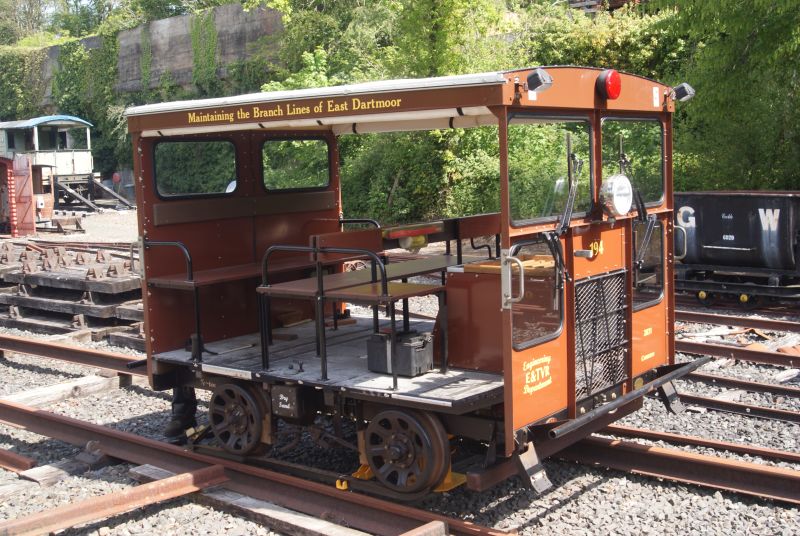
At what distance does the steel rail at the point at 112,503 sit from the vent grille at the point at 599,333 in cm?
279

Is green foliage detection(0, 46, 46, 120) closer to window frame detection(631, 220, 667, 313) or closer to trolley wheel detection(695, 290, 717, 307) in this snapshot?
trolley wheel detection(695, 290, 717, 307)

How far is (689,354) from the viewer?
9.92m

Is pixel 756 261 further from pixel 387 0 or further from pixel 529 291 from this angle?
pixel 387 0

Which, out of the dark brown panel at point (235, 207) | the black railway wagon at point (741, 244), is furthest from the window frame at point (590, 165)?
the black railway wagon at point (741, 244)

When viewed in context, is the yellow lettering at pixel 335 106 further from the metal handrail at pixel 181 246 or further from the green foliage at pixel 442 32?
the green foliage at pixel 442 32

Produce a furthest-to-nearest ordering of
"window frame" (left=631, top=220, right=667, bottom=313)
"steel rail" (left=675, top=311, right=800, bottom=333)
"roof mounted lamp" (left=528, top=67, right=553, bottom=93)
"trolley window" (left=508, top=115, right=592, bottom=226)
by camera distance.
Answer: "steel rail" (left=675, top=311, right=800, bottom=333), "window frame" (left=631, top=220, right=667, bottom=313), "trolley window" (left=508, top=115, right=592, bottom=226), "roof mounted lamp" (left=528, top=67, right=553, bottom=93)

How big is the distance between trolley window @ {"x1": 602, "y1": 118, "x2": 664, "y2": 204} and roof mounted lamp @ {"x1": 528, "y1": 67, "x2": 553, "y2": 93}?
3.74 feet

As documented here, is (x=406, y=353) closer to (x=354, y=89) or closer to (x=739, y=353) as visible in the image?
(x=354, y=89)

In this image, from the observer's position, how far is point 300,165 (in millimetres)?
9031

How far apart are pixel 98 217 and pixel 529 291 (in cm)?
3008

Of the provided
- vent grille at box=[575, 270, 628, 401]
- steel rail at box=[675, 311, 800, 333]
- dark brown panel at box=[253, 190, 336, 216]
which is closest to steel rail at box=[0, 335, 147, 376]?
dark brown panel at box=[253, 190, 336, 216]

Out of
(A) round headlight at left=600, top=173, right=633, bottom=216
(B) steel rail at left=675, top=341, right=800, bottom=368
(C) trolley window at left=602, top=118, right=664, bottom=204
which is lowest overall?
(B) steel rail at left=675, top=341, right=800, bottom=368

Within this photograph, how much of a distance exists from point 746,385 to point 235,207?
16.7ft

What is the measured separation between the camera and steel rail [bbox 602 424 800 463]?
6508mm
